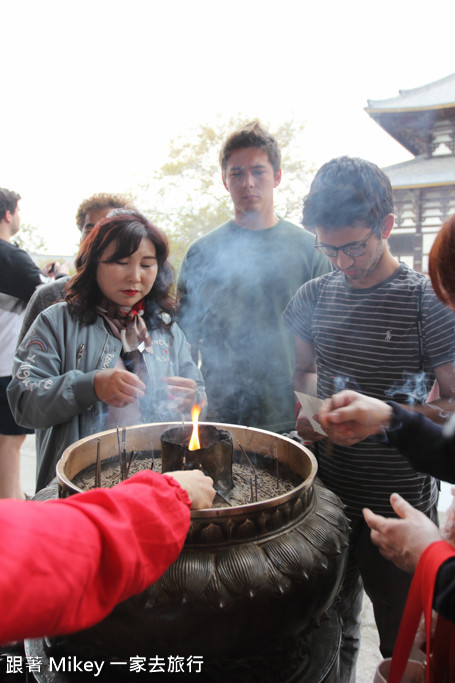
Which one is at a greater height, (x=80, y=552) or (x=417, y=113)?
(x=417, y=113)

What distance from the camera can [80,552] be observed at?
77cm

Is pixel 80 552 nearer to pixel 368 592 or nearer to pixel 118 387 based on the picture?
pixel 118 387

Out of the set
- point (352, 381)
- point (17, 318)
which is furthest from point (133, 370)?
point (17, 318)

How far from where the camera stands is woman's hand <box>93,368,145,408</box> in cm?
176

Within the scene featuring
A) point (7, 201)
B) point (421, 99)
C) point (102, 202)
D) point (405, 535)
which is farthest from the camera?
point (421, 99)

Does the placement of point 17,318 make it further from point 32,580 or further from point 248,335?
point 32,580

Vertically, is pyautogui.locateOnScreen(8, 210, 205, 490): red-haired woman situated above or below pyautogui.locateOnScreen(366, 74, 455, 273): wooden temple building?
below

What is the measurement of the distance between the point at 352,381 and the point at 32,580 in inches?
57.8

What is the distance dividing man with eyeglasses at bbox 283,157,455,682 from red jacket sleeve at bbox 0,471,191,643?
3.63 feet

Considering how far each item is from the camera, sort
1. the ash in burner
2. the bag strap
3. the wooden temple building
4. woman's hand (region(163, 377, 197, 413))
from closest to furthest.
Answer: the bag strap
the ash in burner
woman's hand (region(163, 377, 197, 413))
the wooden temple building

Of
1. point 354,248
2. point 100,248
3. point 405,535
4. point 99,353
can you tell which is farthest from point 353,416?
point 100,248

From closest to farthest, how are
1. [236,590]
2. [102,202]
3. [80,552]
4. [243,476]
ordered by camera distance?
[80,552] → [236,590] → [243,476] → [102,202]

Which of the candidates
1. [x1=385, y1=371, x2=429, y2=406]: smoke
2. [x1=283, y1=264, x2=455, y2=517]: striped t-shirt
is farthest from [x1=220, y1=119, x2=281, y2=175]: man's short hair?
[x1=385, y1=371, x2=429, y2=406]: smoke

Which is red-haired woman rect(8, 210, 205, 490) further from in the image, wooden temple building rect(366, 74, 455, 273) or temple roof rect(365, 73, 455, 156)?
temple roof rect(365, 73, 455, 156)
